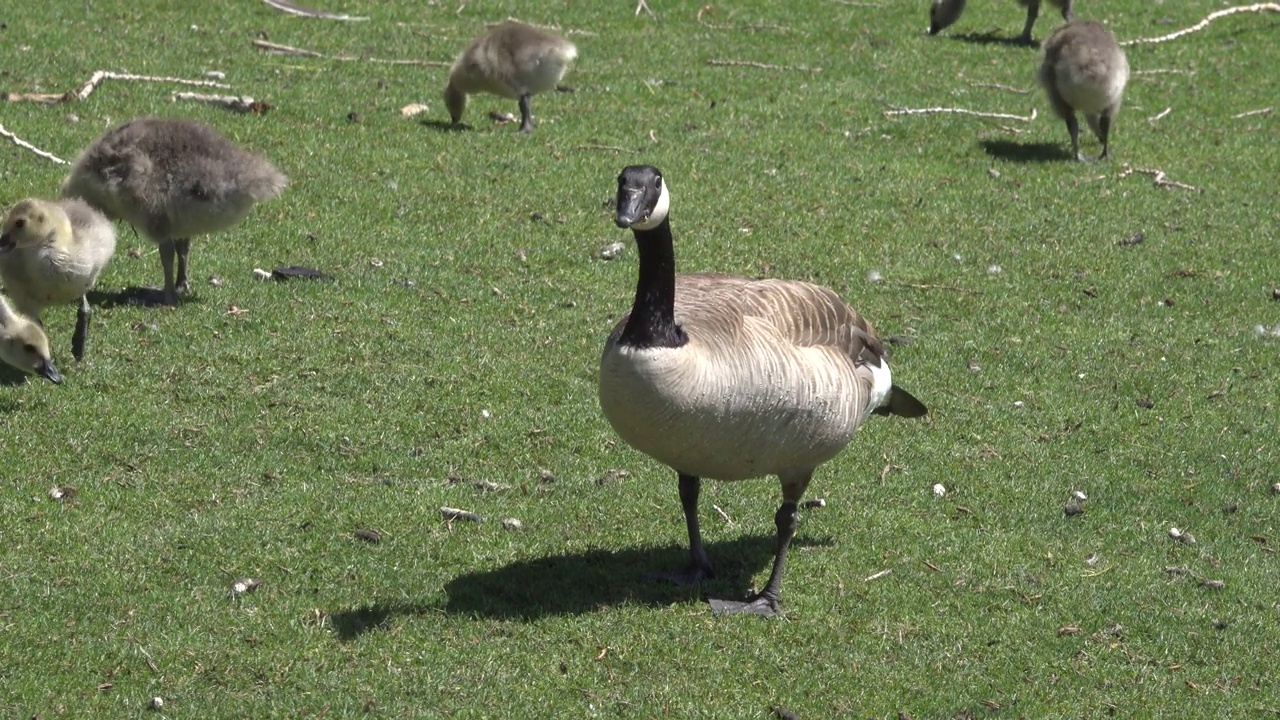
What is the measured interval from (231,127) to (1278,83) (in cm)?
1231

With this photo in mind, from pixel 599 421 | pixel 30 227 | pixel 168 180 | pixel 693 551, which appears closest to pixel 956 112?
pixel 599 421

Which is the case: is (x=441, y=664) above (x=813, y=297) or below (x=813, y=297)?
below

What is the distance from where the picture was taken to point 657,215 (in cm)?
627

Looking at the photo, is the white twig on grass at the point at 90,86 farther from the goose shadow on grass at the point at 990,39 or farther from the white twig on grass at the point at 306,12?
the goose shadow on grass at the point at 990,39

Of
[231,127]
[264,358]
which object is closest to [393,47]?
[231,127]

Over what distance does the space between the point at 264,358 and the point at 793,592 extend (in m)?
4.00

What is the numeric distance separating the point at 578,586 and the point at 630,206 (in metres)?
2.19

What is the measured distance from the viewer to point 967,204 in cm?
1388

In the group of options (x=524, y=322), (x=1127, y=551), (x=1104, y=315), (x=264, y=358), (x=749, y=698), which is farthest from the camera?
(x=1104, y=315)

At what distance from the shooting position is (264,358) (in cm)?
966

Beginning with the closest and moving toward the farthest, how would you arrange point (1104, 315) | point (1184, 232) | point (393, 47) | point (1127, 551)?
point (1127, 551), point (1104, 315), point (1184, 232), point (393, 47)

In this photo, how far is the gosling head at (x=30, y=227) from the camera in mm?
8820

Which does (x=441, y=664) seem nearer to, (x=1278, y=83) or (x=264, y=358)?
(x=264, y=358)

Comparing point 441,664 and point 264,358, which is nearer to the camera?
point 441,664
